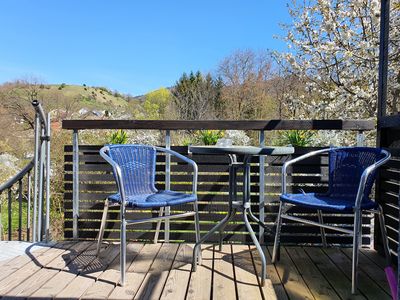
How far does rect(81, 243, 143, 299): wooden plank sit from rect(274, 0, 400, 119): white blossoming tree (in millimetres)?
3440

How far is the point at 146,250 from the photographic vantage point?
8.34 feet

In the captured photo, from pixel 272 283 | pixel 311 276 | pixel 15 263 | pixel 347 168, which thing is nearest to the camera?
pixel 272 283

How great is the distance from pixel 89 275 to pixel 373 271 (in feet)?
5.63

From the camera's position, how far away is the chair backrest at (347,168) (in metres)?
2.29

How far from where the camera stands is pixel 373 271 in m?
2.13

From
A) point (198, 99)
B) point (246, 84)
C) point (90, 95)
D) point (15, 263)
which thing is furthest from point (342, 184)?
point (90, 95)

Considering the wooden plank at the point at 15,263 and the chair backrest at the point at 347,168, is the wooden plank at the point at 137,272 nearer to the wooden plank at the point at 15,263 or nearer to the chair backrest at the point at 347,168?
the wooden plank at the point at 15,263

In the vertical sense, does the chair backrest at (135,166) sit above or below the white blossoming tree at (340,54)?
below

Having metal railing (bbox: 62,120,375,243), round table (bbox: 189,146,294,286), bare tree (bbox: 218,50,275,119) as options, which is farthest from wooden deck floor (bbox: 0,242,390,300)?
bare tree (bbox: 218,50,275,119)

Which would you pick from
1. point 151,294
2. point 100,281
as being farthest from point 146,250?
point 151,294

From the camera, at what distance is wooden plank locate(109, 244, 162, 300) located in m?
1.77

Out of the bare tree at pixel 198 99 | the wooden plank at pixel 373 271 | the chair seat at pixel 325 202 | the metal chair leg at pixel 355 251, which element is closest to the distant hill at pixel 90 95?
the bare tree at pixel 198 99

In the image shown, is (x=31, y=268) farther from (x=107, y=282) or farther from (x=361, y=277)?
(x=361, y=277)

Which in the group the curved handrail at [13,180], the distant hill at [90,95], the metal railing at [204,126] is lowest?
the curved handrail at [13,180]
